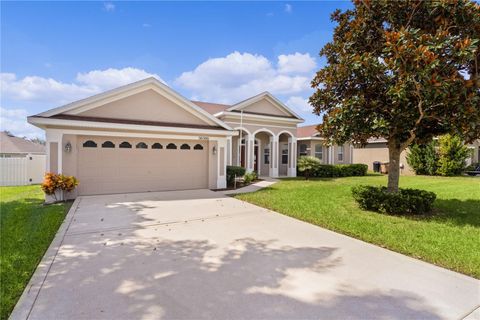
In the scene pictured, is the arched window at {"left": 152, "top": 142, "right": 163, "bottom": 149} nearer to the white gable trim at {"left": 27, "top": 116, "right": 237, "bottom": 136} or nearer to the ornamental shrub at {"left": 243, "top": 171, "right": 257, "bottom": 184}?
the white gable trim at {"left": 27, "top": 116, "right": 237, "bottom": 136}

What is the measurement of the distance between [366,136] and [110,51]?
36.9ft

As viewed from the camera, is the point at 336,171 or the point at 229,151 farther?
the point at 336,171

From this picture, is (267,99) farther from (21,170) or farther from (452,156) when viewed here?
(21,170)

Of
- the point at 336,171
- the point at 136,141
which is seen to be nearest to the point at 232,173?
the point at 136,141

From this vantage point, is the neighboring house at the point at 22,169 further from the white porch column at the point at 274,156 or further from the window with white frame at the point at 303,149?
the window with white frame at the point at 303,149

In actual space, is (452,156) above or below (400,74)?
below

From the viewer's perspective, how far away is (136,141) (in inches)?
452

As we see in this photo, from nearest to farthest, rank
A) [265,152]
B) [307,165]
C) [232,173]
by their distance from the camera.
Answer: [232,173], [307,165], [265,152]

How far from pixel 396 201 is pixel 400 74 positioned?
12.1 feet

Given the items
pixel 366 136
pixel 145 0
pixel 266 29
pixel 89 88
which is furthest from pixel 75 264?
pixel 89 88

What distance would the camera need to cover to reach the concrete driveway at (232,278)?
307cm

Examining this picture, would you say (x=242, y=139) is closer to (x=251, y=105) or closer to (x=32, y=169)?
(x=251, y=105)

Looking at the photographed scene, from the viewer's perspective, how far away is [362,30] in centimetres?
774

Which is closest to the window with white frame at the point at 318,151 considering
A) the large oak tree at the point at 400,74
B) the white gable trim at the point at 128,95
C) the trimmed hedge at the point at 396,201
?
the white gable trim at the point at 128,95
